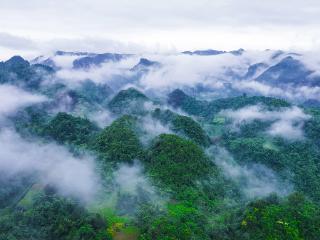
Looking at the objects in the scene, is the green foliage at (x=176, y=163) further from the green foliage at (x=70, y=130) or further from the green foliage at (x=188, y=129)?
the green foliage at (x=70, y=130)

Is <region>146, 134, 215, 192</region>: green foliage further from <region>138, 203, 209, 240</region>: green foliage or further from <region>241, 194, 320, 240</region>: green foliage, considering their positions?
<region>241, 194, 320, 240</region>: green foliage

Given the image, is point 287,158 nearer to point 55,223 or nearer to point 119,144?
point 119,144

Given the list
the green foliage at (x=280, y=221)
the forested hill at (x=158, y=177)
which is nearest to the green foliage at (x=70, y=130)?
the forested hill at (x=158, y=177)

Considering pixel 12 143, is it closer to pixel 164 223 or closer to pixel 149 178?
pixel 149 178

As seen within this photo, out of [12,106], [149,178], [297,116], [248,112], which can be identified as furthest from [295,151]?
[12,106]

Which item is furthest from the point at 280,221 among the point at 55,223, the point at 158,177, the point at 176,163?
the point at 55,223
